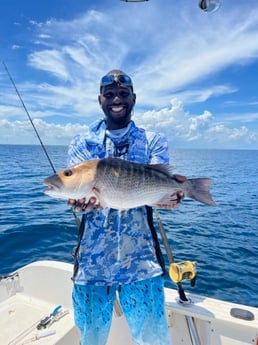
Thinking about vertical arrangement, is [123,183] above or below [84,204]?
above

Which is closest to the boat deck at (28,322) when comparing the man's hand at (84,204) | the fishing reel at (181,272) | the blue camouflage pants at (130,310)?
the blue camouflage pants at (130,310)

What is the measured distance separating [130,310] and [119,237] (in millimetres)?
643

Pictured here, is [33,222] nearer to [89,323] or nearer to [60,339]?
[60,339]

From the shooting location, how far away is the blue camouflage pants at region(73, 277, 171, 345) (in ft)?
8.04

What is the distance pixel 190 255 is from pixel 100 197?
615 cm

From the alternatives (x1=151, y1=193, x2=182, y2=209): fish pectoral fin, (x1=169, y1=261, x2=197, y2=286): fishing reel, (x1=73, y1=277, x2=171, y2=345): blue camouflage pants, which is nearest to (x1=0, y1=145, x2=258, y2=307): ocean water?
(x1=169, y1=261, x2=197, y2=286): fishing reel

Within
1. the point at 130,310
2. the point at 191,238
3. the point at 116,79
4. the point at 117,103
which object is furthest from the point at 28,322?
the point at 191,238

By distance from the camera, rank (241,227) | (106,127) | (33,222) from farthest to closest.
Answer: (241,227)
(33,222)
(106,127)

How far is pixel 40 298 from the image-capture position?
13.9ft

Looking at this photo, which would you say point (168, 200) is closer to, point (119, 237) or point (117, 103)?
point (119, 237)

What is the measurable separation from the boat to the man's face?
207 centimetres

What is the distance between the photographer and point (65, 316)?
12.1ft

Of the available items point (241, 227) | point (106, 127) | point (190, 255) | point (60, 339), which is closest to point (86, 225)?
point (106, 127)

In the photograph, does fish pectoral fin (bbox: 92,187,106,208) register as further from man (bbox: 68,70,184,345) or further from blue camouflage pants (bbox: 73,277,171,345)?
blue camouflage pants (bbox: 73,277,171,345)
